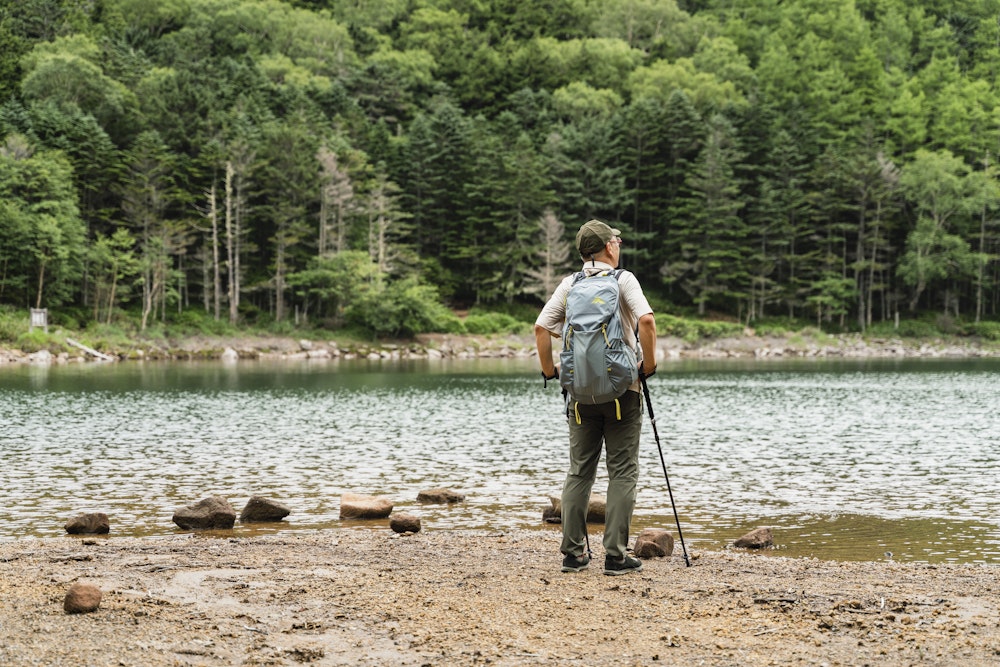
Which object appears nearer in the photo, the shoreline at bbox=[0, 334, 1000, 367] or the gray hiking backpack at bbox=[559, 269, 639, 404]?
the gray hiking backpack at bbox=[559, 269, 639, 404]

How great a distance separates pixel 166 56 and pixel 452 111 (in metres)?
40.6

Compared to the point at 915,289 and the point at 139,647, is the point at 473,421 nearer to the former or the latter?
the point at 139,647

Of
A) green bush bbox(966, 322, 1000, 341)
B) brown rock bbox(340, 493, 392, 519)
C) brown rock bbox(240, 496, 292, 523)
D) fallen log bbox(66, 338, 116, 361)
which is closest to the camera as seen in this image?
brown rock bbox(240, 496, 292, 523)

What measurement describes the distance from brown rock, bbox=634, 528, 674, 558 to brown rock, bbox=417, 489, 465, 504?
13.2 ft

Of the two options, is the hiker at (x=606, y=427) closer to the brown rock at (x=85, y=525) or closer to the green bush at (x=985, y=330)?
the brown rock at (x=85, y=525)

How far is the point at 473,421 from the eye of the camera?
21.7 meters

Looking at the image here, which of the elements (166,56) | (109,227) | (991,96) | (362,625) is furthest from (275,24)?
(362,625)

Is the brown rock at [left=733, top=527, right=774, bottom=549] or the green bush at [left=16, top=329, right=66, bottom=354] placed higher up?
the green bush at [left=16, top=329, right=66, bottom=354]

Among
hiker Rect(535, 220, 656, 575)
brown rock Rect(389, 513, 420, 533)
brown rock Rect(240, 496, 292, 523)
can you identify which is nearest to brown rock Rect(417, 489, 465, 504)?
brown rock Rect(240, 496, 292, 523)

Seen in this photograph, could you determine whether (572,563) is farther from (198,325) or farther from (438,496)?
(198,325)

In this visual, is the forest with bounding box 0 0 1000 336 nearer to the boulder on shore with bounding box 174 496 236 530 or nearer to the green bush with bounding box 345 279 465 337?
the green bush with bounding box 345 279 465 337

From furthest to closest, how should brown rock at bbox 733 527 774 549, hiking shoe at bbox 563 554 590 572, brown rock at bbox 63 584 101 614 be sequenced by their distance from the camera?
1. brown rock at bbox 733 527 774 549
2. hiking shoe at bbox 563 554 590 572
3. brown rock at bbox 63 584 101 614

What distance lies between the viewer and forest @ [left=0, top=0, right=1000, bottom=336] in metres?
60.0

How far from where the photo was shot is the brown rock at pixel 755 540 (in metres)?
8.30
